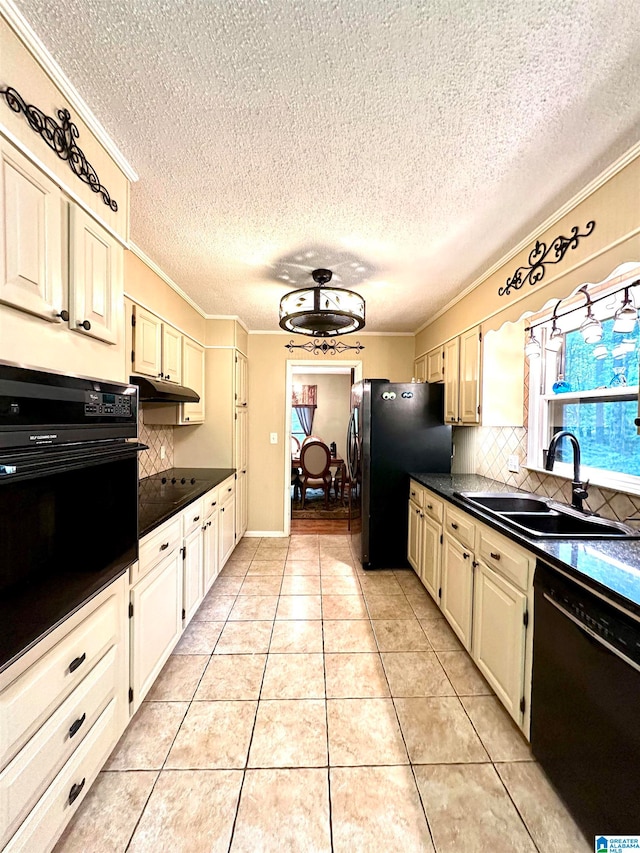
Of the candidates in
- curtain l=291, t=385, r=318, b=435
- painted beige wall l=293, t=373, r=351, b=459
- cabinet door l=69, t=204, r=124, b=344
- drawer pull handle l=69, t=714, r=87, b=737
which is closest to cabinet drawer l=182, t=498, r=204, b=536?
drawer pull handle l=69, t=714, r=87, b=737

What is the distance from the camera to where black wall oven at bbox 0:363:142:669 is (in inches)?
33.0

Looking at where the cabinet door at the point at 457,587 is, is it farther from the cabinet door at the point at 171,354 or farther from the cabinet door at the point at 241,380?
the cabinet door at the point at 241,380

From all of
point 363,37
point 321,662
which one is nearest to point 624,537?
point 321,662

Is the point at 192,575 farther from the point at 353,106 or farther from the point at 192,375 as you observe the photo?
the point at 353,106

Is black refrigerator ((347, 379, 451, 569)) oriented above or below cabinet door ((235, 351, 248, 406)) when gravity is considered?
below

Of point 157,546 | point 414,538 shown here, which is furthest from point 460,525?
point 157,546

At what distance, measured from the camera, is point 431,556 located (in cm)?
261

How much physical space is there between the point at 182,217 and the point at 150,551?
1691mm

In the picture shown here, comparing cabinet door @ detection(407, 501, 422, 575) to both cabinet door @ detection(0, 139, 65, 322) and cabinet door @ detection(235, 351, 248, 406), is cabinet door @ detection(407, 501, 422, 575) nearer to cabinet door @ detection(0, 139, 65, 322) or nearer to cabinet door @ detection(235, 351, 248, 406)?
cabinet door @ detection(235, 351, 248, 406)

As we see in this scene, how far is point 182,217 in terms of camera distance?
183cm

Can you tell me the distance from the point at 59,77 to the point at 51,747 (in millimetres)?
1973

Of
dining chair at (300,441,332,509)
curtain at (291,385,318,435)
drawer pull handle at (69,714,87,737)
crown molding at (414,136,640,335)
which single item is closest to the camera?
drawer pull handle at (69,714,87,737)

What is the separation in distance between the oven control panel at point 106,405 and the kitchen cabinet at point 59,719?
64 centimetres

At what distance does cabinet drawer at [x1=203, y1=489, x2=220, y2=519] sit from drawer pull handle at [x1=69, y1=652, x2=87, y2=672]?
1355 millimetres
